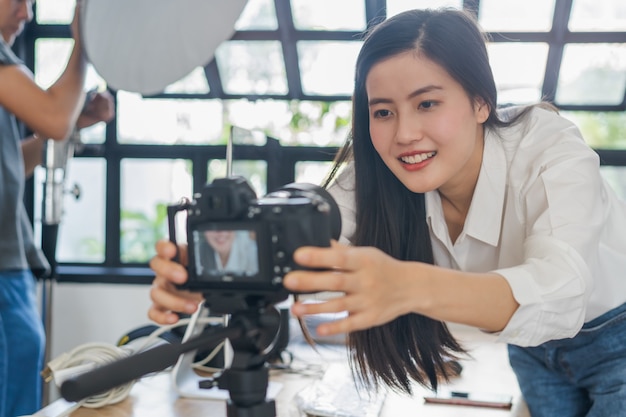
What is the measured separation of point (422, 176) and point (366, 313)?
52cm

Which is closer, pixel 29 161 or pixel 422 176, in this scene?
pixel 422 176

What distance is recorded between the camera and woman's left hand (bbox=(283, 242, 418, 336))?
74 centimetres

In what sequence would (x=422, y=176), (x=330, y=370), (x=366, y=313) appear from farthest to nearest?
(x=330, y=370) → (x=422, y=176) → (x=366, y=313)

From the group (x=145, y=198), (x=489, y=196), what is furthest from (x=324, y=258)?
(x=145, y=198)

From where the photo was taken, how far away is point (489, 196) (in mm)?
1328

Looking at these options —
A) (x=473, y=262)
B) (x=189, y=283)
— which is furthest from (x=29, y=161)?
(x=189, y=283)

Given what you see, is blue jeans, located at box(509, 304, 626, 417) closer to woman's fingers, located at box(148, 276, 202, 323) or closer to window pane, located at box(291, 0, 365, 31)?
woman's fingers, located at box(148, 276, 202, 323)

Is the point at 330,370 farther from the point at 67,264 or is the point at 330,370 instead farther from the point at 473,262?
the point at 67,264

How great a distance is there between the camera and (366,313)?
2.54ft

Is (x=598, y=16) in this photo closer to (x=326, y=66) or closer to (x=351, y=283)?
(x=326, y=66)

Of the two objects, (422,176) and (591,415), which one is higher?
(422,176)

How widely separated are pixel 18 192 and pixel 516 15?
8.42 feet

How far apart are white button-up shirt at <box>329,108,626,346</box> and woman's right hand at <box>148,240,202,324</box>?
1.32 ft

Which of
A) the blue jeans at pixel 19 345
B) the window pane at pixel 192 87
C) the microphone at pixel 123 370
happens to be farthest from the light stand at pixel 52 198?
the microphone at pixel 123 370
